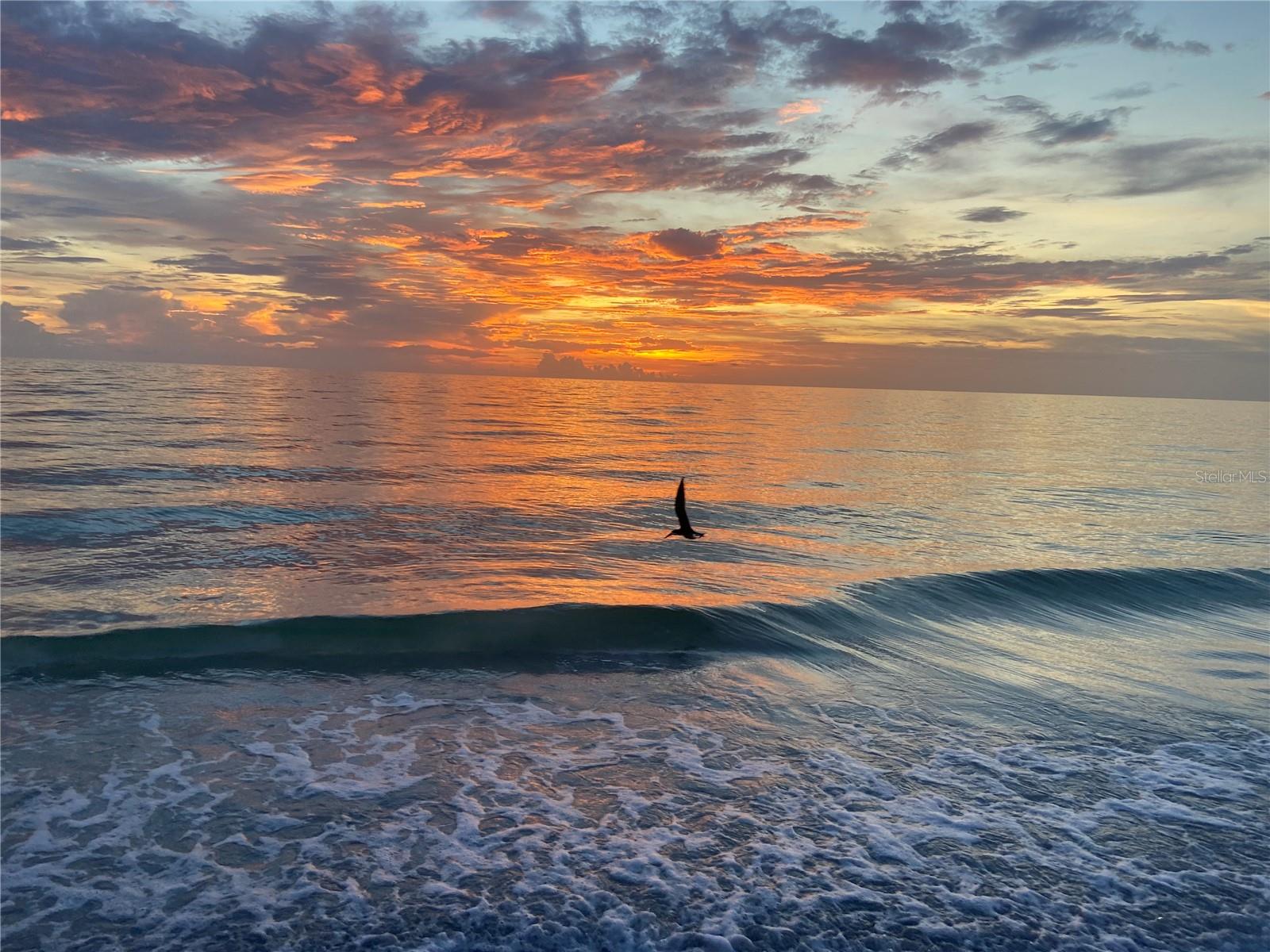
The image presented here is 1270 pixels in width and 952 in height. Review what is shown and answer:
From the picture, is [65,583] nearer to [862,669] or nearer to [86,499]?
[86,499]

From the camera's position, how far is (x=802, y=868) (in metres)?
6.50

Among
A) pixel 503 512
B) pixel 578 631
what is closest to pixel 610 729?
pixel 578 631

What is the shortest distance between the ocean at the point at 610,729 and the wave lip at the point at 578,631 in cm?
8

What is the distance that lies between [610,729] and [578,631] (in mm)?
3868

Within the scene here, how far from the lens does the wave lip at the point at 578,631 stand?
36.4 ft

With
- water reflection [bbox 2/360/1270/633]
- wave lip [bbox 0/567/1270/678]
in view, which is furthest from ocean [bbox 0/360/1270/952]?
water reflection [bbox 2/360/1270/633]

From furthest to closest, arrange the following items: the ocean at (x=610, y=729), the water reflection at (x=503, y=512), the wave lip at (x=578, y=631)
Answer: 1. the water reflection at (x=503, y=512)
2. the wave lip at (x=578, y=631)
3. the ocean at (x=610, y=729)

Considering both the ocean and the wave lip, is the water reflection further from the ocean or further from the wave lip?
the wave lip

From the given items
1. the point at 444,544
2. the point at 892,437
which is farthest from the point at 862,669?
the point at 892,437

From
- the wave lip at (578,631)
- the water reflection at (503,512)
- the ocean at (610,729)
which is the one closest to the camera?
the ocean at (610,729)

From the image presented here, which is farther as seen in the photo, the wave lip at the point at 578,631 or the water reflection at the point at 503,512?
the water reflection at the point at 503,512

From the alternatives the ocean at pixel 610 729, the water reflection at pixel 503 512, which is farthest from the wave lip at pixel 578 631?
the water reflection at pixel 503 512

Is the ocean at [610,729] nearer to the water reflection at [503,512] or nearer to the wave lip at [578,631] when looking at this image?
the wave lip at [578,631]

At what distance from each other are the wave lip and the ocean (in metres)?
0.08
